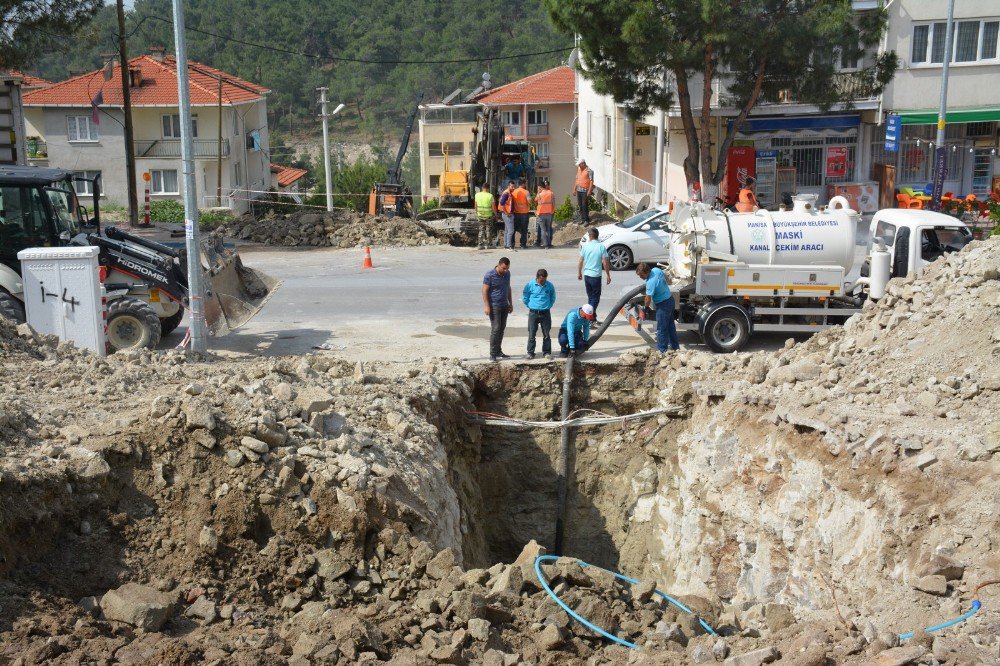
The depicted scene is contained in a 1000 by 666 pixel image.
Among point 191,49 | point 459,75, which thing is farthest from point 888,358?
point 191,49

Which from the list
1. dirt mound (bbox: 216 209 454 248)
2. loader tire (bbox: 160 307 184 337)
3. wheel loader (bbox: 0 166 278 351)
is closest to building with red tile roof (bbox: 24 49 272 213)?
dirt mound (bbox: 216 209 454 248)

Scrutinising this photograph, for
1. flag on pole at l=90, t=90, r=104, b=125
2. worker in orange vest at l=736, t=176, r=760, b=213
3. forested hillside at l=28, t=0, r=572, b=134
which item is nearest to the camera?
worker in orange vest at l=736, t=176, r=760, b=213

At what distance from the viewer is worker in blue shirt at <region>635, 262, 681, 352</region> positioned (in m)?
A: 15.6

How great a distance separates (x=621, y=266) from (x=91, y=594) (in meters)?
16.1

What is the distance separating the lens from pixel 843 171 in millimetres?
32875

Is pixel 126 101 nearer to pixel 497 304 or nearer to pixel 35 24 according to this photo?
pixel 35 24

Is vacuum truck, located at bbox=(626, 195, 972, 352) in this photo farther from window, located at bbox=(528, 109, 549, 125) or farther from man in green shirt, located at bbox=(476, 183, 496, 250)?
window, located at bbox=(528, 109, 549, 125)

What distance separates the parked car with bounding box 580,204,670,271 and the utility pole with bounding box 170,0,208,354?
32.6 ft

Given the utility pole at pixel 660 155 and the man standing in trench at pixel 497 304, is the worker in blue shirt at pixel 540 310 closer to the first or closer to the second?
the man standing in trench at pixel 497 304

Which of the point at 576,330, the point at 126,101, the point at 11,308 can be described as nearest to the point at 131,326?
the point at 11,308

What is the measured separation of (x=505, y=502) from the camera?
14984 millimetres

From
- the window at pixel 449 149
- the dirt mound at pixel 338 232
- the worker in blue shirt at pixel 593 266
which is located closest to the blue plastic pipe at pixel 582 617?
the worker in blue shirt at pixel 593 266

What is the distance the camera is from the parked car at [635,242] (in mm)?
22641

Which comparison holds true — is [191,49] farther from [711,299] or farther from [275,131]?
[711,299]
